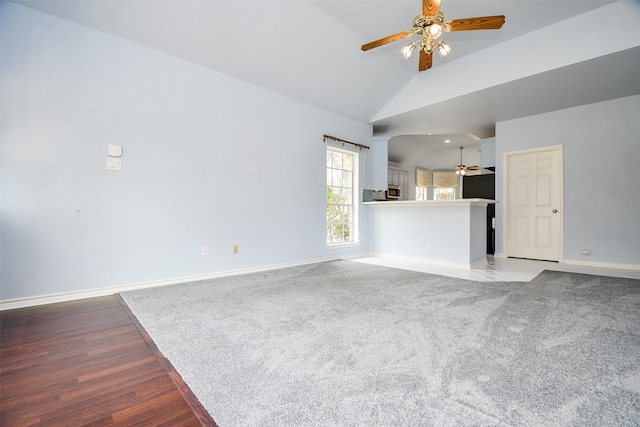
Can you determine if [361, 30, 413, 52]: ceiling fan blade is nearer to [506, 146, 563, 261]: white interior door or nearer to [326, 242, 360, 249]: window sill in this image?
[326, 242, 360, 249]: window sill

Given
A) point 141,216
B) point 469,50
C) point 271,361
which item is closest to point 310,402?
point 271,361

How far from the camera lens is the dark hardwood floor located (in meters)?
1.12

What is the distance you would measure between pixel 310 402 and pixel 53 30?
3.78 meters

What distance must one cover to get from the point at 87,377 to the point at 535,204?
6.55 m

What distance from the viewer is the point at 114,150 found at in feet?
9.39

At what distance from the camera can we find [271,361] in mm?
1513

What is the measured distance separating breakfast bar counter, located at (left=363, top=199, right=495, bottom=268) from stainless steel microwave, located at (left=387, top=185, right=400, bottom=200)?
11.7 ft

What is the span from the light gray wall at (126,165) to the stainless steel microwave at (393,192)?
5398 mm

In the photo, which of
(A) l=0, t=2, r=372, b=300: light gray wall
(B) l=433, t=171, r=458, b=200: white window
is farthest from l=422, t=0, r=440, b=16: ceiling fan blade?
(B) l=433, t=171, r=458, b=200: white window

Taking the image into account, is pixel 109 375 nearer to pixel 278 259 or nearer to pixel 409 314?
pixel 409 314

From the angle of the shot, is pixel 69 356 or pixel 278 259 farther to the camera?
pixel 278 259

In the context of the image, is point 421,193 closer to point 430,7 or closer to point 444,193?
point 444,193

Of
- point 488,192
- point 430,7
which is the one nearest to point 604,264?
point 488,192

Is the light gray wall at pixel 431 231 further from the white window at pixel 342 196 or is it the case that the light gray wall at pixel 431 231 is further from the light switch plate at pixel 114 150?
the light switch plate at pixel 114 150
